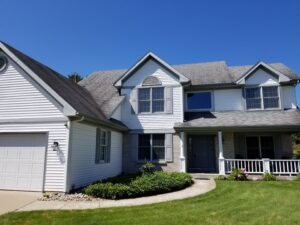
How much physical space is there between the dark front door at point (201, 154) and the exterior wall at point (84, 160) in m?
5.90

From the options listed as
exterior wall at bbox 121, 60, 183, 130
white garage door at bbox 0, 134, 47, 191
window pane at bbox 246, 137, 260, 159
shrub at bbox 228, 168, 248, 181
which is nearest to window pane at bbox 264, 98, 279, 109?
window pane at bbox 246, 137, 260, 159

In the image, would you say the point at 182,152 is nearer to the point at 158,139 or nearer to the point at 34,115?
the point at 158,139

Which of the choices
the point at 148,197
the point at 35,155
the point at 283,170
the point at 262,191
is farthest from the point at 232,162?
the point at 35,155

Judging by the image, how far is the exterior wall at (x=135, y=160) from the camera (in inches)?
617

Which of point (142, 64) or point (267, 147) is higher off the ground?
point (142, 64)

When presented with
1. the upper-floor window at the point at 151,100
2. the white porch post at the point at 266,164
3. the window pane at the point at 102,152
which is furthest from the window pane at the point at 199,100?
the window pane at the point at 102,152

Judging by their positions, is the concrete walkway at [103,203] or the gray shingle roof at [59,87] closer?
the concrete walkway at [103,203]

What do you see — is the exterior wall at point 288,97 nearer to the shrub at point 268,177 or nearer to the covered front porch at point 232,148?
the covered front porch at point 232,148

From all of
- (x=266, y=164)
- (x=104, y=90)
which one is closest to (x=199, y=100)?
(x=266, y=164)

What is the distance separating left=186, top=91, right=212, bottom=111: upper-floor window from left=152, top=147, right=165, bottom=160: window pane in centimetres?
362

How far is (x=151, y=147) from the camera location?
16297 mm

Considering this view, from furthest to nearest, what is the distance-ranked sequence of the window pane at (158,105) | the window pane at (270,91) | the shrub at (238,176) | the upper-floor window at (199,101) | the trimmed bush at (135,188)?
the upper-floor window at (199,101) → the window pane at (158,105) → the window pane at (270,91) → the shrub at (238,176) → the trimmed bush at (135,188)

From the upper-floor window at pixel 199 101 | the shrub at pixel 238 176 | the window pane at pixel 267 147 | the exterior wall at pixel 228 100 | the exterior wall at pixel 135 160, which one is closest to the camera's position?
the shrub at pixel 238 176

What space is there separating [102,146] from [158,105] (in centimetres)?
507
